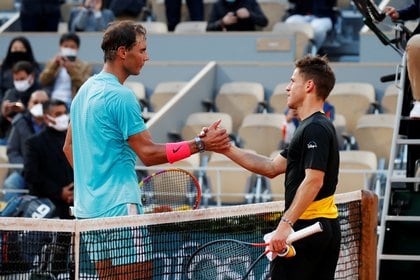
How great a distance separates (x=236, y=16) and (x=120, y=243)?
1116cm

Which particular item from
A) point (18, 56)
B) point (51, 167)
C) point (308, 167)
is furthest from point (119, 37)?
point (18, 56)

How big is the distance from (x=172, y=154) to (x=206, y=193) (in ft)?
21.6

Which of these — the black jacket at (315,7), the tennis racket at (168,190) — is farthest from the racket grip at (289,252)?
the black jacket at (315,7)

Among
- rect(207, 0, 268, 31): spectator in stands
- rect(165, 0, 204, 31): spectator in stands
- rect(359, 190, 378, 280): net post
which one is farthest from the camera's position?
rect(165, 0, 204, 31): spectator in stands

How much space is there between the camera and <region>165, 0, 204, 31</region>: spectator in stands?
18531mm

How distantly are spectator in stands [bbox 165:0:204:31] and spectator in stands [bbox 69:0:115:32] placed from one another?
0.87 m

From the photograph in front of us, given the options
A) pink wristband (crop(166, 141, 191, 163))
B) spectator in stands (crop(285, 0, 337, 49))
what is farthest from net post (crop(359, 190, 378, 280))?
spectator in stands (crop(285, 0, 337, 49))

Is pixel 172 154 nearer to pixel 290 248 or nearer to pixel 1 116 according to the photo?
pixel 290 248

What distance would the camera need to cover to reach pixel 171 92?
1616 centimetres

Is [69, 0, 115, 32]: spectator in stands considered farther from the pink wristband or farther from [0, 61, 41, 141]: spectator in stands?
the pink wristband

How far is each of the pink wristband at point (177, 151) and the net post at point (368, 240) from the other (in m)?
1.92

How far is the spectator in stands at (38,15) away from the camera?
18688mm

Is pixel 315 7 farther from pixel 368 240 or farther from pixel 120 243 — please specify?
pixel 120 243

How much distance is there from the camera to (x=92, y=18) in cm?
1823
